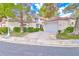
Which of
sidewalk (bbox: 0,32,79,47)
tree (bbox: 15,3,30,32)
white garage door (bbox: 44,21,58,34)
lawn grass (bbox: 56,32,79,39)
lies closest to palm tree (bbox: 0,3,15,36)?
tree (bbox: 15,3,30,32)

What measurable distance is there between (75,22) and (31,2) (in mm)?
536

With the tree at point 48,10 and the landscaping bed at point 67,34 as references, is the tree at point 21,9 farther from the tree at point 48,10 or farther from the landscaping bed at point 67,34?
the landscaping bed at point 67,34

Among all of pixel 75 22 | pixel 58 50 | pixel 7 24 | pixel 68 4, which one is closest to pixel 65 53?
pixel 58 50

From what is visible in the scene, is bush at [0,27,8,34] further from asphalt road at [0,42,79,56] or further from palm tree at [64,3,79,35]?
palm tree at [64,3,79,35]

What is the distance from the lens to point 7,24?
110 inches

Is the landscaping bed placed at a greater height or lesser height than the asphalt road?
greater

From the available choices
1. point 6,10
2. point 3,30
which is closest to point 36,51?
point 3,30

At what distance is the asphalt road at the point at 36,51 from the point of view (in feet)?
9.05

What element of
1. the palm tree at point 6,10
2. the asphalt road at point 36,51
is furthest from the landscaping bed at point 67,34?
the palm tree at point 6,10

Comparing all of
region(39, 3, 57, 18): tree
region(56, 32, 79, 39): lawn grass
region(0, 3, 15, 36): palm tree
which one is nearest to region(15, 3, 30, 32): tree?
region(0, 3, 15, 36): palm tree

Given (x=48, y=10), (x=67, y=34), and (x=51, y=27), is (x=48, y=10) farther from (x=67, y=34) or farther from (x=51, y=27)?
(x=67, y=34)

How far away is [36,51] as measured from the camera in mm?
2764

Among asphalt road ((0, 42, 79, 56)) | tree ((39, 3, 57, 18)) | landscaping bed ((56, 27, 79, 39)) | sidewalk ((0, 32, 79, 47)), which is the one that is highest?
tree ((39, 3, 57, 18))

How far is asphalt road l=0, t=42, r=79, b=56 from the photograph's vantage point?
9.05 ft
